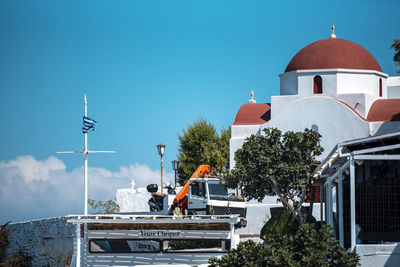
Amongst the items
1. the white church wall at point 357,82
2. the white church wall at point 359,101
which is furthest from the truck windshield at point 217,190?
the white church wall at point 357,82

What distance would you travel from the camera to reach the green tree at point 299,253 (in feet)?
52.2

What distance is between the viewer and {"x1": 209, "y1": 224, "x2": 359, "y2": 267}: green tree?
626 inches

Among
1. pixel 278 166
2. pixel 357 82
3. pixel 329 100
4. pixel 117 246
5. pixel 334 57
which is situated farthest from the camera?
pixel 334 57

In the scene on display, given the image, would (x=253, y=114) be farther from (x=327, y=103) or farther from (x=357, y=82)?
(x=357, y=82)

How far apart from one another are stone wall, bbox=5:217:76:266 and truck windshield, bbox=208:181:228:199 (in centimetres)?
742

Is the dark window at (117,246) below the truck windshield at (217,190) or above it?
below

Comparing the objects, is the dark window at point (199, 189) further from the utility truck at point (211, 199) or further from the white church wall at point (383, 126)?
the white church wall at point (383, 126)

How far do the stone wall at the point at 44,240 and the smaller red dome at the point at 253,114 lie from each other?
46.6 feet

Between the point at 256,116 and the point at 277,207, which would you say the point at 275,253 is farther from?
the point at 256,116

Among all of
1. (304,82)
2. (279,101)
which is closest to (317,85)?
(304,82)

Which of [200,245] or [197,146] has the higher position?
[197,146]

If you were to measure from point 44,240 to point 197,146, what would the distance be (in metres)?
22.3

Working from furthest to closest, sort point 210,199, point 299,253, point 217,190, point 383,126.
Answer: point 383,126 < point 217,190 < point 210,199 < point 299,253

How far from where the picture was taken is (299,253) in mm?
16172
